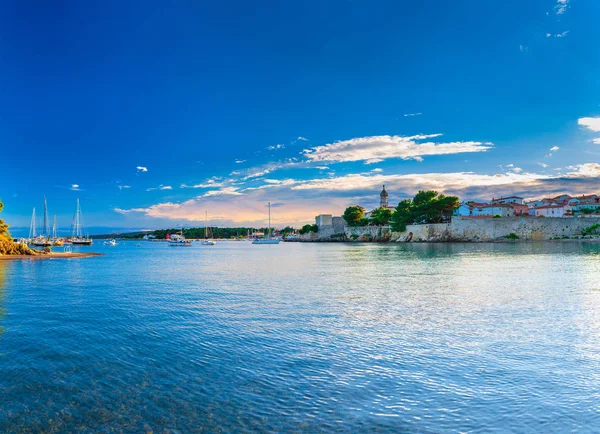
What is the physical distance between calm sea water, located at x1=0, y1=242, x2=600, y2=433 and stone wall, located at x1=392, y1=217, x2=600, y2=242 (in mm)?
51839

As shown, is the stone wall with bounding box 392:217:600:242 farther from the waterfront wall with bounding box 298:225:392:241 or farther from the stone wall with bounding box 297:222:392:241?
the stone wall with bounding box 297:222:392:241

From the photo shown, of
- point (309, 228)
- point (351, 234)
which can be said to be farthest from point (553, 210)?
point (309, 228)

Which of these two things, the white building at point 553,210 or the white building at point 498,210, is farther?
the white building at point 553,210

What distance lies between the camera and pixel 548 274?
17.3 m

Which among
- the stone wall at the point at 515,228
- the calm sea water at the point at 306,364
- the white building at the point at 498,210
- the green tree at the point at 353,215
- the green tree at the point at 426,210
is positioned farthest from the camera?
the green tree at the point at 353,215

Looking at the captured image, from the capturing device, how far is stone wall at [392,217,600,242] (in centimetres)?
5659

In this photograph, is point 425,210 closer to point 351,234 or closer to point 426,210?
point 426,210

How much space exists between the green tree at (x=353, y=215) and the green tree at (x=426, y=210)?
22958 mm

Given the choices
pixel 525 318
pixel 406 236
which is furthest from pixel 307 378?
pixel 406 236

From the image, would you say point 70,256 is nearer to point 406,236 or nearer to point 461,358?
point 461,358

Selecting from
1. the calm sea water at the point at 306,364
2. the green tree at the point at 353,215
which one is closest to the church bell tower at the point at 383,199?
the green tree at the point at 353,215

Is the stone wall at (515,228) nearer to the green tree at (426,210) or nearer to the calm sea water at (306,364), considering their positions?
the green tree at (426,210)

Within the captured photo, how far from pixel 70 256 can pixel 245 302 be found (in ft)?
110

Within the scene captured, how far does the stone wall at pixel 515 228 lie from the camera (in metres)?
56.6
